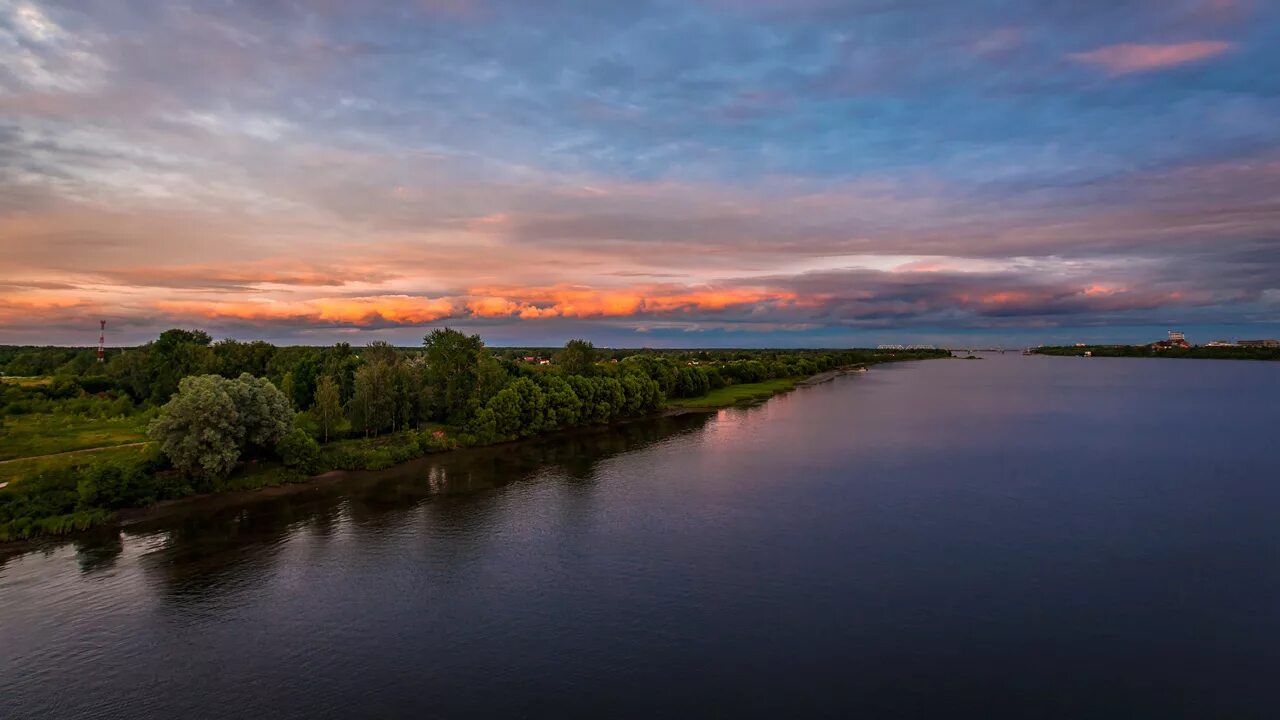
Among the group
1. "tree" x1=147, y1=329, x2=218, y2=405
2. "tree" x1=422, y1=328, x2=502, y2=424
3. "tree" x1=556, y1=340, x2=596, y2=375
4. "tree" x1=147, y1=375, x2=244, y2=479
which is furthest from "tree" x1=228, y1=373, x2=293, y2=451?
"tree" x1=556, y1=340, x2=596, y2=375

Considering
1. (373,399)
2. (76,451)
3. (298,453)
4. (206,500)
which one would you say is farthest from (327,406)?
(76,451)

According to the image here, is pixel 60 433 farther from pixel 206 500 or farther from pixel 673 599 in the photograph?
pixel 673 599

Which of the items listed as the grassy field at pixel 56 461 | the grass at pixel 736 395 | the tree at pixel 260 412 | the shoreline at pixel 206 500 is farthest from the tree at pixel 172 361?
the grass at pixel 736 395

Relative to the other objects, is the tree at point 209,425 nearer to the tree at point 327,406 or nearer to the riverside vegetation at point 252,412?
the riverside vegetation at point 252,412

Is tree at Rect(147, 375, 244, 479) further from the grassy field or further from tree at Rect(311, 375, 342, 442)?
tree at Rect(311, 375, 342, 442)

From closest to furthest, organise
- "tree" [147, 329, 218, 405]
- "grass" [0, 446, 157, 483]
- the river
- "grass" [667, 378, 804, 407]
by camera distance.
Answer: the river
"grass" [0, 446, 157, 483]
"tree" [147, 329, 218, 405]
"grass" [667, 378, 804, 407]

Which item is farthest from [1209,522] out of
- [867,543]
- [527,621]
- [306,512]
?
[306,512]

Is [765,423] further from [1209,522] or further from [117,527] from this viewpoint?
[117,527]
